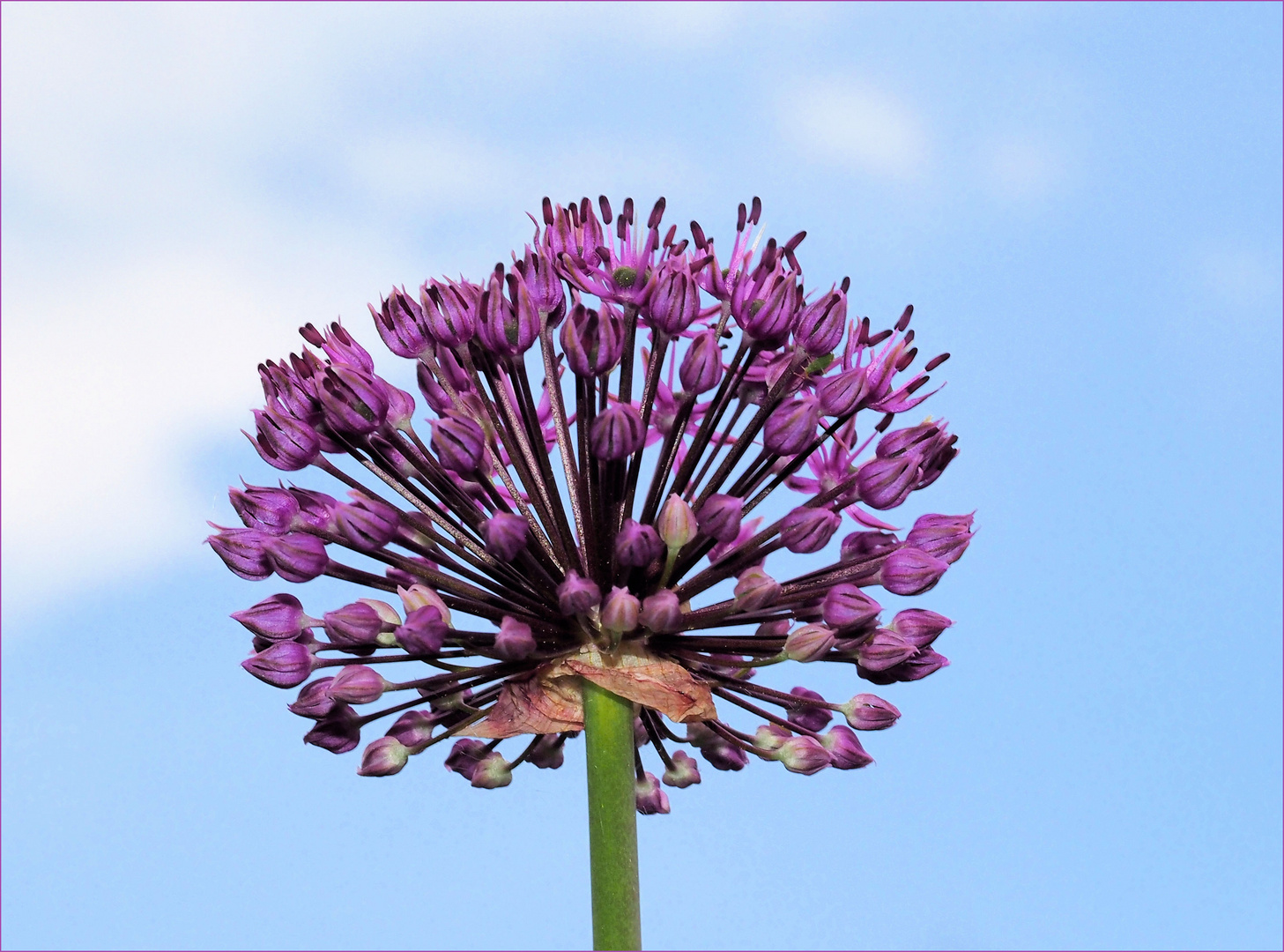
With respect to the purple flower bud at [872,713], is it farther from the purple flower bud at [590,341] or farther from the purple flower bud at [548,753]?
the purple flower bud at [590,341]

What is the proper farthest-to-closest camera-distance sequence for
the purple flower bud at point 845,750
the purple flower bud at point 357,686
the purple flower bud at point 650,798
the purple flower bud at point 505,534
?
the purple flower bud at point 650,798, the purple flower bud at point 845,750, the purple flower bud at point 357,686, the purple flower bud at point 505,534

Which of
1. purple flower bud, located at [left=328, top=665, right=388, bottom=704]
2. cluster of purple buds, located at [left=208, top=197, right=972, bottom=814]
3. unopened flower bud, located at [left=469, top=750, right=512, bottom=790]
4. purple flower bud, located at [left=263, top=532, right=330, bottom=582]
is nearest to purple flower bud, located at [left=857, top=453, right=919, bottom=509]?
cluster of purple buds, located at [left=208, top=197, right=972, bottom=814]

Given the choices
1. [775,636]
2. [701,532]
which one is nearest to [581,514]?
[701,532]

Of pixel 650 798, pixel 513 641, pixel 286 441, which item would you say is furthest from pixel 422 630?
pixel 650 798

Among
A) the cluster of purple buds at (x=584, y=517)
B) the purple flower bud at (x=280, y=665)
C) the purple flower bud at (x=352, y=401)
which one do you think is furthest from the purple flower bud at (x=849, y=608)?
the purple flower bud at (x=280, y=665)

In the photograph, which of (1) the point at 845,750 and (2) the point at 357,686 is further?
(1) the point at 845,750

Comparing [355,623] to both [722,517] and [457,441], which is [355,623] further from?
[722,517]

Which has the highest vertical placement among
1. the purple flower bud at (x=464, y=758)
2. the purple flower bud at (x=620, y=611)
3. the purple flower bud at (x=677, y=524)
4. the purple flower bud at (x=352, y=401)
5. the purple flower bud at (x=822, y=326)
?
the purple flower bud at (x=822, y=326)
